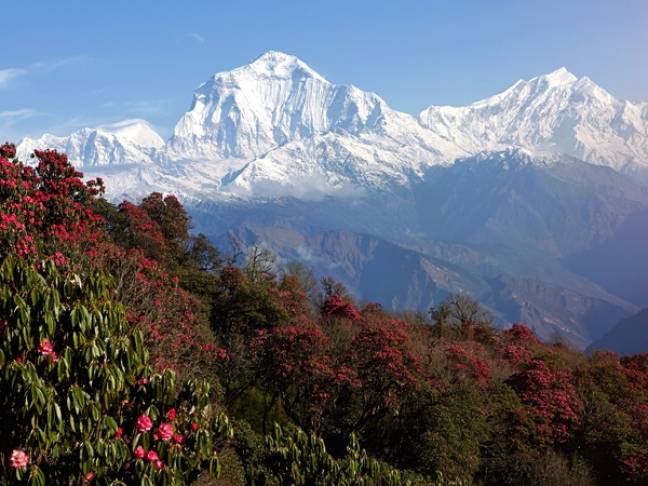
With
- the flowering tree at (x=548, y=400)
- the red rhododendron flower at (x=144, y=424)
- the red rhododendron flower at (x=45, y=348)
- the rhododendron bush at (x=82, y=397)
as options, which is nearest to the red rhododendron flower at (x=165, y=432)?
the rhododendron bush at (x=82, y=397)

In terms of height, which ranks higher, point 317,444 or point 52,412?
point 52,412

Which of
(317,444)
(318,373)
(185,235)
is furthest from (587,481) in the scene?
(185,235)

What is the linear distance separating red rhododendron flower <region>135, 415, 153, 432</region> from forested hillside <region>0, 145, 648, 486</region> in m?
0.02

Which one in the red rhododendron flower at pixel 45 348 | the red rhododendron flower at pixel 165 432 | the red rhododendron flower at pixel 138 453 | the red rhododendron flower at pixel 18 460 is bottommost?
the red rhododendron flower at pixel 18 460

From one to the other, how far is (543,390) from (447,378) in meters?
5.58

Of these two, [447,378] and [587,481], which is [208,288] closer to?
[447,378]

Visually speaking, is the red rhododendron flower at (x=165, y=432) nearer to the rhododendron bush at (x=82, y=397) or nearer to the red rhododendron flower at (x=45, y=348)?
the rhododendron bush at (x=82, y=397)

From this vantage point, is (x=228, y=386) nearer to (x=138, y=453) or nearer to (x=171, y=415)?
(x=171, y=415)

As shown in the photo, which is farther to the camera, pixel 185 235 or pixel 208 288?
pixel 185 235

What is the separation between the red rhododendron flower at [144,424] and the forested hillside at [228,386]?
0.06ft

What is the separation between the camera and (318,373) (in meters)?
29.8

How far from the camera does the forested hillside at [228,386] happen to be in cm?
845

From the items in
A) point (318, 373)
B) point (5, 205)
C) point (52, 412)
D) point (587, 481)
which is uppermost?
point (5, 205)

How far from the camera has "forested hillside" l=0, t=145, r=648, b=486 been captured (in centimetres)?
845
